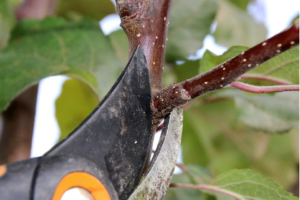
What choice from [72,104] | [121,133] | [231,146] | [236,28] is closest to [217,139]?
[231,146]

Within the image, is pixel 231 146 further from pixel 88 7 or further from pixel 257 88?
pixel 257 88

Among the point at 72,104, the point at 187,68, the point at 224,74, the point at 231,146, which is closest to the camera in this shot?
the point at 224,74

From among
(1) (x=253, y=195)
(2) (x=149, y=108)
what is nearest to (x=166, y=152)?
(2) (x=149, y=108)

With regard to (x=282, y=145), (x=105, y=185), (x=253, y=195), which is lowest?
(x=282, y=145)

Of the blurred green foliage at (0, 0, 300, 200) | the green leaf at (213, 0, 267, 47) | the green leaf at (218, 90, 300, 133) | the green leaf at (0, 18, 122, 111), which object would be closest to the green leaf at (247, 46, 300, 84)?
the blurred green foliage at (0, 0, 300, 200)

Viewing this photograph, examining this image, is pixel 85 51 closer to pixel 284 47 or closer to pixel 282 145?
pixel 284 47

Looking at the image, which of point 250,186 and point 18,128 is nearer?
point 250,186
